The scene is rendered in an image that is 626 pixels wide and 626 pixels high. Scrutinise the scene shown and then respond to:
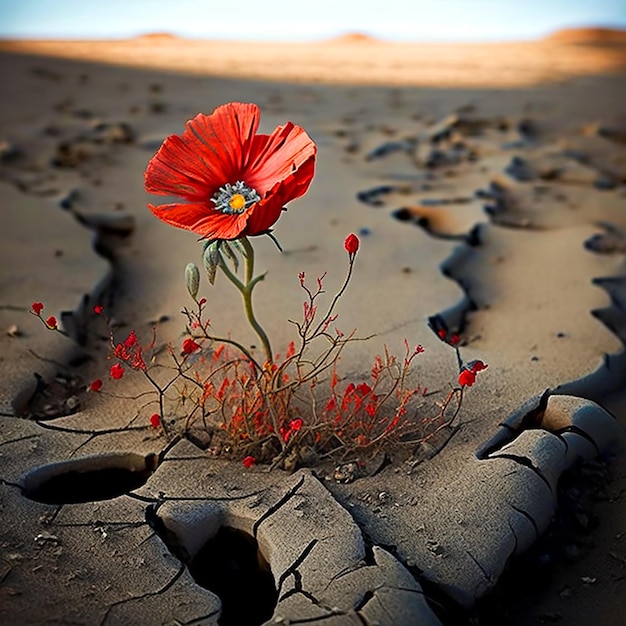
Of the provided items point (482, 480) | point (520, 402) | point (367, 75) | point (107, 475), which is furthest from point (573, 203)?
point (367, 75)

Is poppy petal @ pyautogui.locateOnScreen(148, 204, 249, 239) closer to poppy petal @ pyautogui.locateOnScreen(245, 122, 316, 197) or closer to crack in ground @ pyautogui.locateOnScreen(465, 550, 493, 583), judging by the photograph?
poppy petal @ pyautogui.locateOnScreen(245, 122, 316, 197)

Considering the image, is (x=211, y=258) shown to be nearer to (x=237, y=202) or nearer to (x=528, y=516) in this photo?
(x=237, y=202)

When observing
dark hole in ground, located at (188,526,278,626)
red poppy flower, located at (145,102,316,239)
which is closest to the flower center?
red poppy flower, located at (145,102,316,239)

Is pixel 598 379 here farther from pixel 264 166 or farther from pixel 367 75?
pixel 367 75

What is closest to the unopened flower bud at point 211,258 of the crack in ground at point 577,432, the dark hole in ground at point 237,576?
the dark hole in ground at point 237,576

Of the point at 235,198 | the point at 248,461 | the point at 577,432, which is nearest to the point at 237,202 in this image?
the point at 235,198

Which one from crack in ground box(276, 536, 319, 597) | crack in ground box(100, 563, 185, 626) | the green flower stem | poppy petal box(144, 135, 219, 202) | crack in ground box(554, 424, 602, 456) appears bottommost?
crack in ground box(100, 563, 185, 626)

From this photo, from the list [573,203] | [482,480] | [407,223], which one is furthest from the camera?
[573,203]
